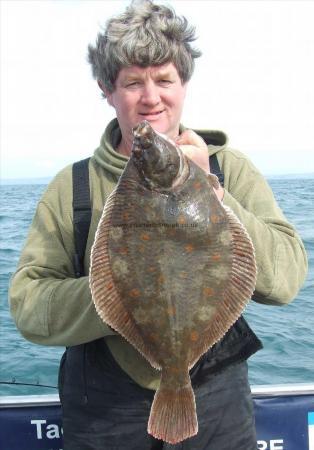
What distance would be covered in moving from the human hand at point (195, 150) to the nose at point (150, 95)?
0.28m

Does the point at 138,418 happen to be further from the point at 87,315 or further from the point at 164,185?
the point at 164,185

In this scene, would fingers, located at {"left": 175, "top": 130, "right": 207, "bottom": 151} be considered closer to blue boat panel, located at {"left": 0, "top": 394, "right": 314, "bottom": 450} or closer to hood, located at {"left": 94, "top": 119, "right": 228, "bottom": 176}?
hood, located at {"left": 94, "top": 119, "right": 228, "bottom": 176}

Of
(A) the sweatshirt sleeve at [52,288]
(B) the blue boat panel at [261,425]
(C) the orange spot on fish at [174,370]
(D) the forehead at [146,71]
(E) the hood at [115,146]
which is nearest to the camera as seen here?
(C) the orange spot on fish at [174,370]

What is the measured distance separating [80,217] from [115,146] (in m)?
0.53

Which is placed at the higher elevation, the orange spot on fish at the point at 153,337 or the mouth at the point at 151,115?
the mouth at the point at 151,115

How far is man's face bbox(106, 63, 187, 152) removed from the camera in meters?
2.49

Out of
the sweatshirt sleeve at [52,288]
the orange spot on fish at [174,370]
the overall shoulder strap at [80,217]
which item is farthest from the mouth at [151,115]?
the orange spot on fish at [174,370]

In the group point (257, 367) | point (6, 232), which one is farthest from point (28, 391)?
point (6, 232)

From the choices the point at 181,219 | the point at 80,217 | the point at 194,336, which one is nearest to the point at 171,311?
the point at 194,336

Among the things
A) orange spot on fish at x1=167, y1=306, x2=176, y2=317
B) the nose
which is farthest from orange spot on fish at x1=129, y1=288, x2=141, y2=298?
the nose

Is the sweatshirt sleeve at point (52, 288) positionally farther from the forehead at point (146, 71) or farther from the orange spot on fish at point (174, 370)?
the forehead at point (146, 71)

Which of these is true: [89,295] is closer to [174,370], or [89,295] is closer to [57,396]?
[174,370]

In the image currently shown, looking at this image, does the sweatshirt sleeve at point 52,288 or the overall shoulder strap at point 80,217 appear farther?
the overall shoulder strap at point 80,217

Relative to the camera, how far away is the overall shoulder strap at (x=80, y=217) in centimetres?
263
